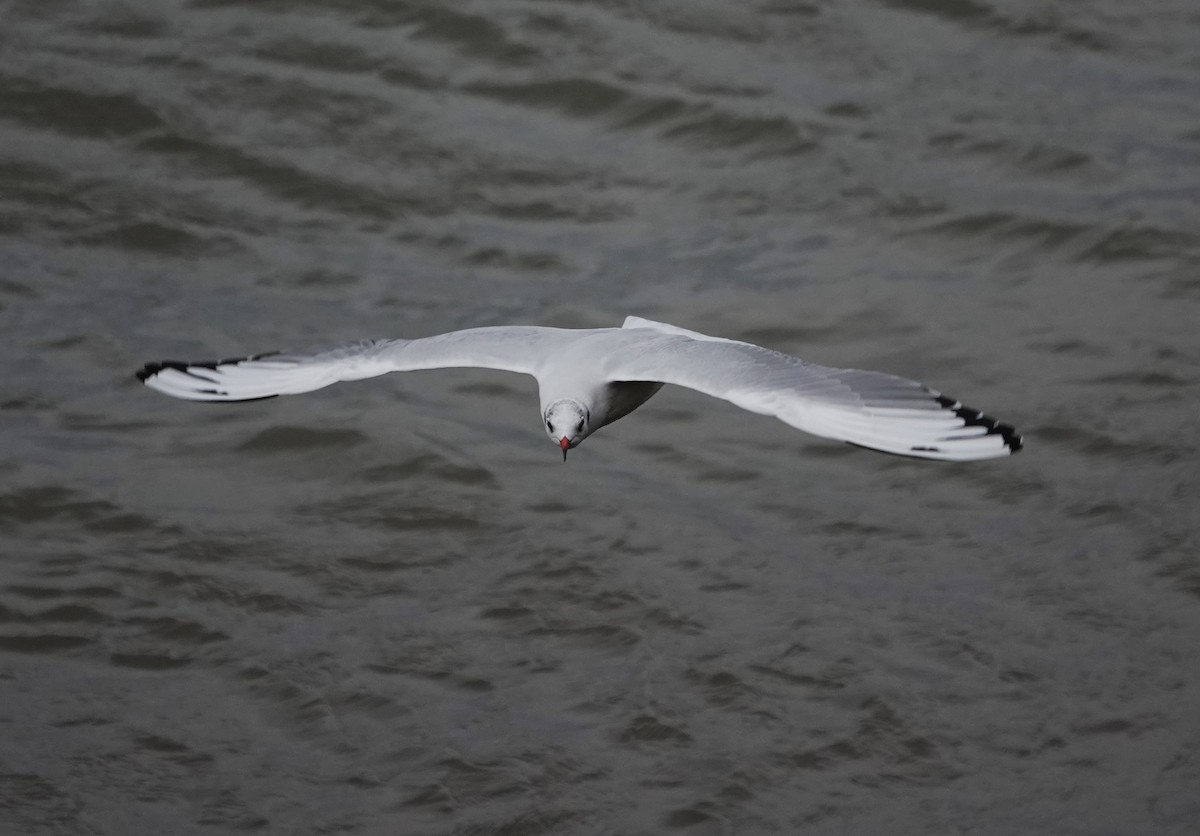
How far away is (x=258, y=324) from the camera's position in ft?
30.7

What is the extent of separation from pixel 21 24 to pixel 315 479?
4.76 m

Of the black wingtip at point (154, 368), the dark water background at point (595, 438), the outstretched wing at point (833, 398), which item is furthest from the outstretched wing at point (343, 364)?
the dark water background at point (595, 438)

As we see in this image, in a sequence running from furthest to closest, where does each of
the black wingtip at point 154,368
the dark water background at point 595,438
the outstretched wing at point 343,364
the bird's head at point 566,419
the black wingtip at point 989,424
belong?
1. the dark water background at point 595,438
2. the black wingtip at point 154,368
3. the outstretched wing at point 343,364
4. the bird's head at point 566,419
5. the black wingtip at point 989,424

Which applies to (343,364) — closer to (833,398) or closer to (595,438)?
(833,398)

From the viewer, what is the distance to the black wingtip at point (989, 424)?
4.95m

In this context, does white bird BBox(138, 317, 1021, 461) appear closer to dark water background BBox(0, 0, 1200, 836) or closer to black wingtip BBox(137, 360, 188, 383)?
black wingtip BBox(137, 360, 188, 383)

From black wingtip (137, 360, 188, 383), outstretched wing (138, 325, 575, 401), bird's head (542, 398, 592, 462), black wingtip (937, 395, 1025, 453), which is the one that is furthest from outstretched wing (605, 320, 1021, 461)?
black wingtip (137, 360, 188, 383)

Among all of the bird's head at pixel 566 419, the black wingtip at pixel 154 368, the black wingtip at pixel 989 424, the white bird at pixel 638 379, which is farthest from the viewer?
the black wingtip at pixel 154 368

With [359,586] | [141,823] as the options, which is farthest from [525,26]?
[141,823]

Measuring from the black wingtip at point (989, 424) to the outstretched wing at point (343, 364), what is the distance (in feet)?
4.80

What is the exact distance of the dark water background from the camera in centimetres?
667

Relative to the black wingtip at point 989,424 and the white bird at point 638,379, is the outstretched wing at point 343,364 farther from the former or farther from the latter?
the black wingtip at point 989,424

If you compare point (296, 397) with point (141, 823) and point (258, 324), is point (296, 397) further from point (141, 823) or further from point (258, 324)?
point (141, 823)

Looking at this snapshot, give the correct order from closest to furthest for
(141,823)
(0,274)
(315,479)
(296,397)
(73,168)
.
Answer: (141,823), (315,479), (296,397), (0,274), (73,168)
